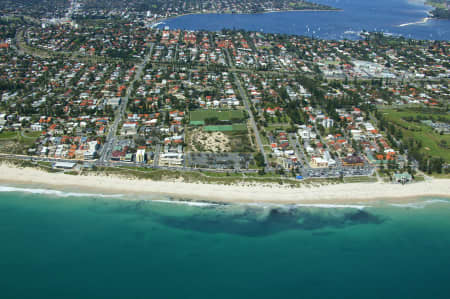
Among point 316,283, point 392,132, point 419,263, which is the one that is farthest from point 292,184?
point 392,132

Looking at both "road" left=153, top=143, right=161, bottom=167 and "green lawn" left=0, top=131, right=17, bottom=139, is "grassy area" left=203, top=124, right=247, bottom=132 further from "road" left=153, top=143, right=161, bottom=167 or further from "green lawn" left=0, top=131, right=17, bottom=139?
"green lawn" left=0, top=131, right=17, bottom=139

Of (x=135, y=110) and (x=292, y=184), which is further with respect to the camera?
(x=135, y=110)

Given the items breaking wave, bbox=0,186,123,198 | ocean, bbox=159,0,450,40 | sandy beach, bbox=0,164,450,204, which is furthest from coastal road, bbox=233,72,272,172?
ocean, bbox=159,0,450,40

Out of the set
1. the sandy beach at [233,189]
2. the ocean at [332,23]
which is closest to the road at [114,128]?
the sandy beach at [233,189]

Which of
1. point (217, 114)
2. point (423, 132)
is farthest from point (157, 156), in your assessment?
point (423, 132)

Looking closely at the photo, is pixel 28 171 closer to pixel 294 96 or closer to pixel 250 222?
pixel 250 222

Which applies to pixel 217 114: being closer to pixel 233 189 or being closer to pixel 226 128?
pixel 226 128

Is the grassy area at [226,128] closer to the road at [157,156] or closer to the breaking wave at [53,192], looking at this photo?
the road at [157,156]
